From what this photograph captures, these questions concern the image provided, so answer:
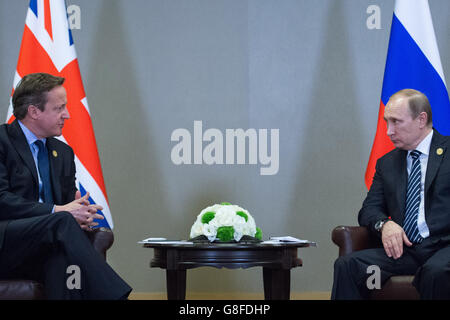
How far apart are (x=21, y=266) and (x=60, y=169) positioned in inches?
23.5

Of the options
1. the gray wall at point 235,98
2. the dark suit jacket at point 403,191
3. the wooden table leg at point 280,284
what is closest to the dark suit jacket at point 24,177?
the wooden table leg at point 280,284

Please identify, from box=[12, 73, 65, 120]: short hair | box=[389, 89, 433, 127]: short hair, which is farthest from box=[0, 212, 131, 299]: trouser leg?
box=[389, 89, 433, 127]: short hair

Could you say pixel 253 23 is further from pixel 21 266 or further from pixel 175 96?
pixel 21 266

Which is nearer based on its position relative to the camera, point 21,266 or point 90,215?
point 21,266

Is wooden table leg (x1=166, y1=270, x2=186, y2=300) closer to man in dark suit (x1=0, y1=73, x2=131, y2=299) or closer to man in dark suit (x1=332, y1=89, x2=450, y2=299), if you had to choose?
man in dark suit (x1=0, y1=73, x2=131, y2=299)

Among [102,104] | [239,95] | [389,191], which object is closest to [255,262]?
[389,191]

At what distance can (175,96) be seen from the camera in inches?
171

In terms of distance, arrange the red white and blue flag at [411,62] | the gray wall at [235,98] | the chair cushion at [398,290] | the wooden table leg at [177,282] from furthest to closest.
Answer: the gray wall at [235,98] < the red white and blue flag at [411,62] < the wooden table leg at [177,282] < the chair cushion at [398,290]

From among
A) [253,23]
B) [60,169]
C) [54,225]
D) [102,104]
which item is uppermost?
[253,23]

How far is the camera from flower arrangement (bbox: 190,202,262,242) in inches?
117

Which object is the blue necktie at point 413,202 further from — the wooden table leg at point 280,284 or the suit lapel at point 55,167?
the suit lapel at point 55,167

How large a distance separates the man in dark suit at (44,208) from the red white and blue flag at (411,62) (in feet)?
6.27

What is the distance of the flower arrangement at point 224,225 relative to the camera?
2.97 m

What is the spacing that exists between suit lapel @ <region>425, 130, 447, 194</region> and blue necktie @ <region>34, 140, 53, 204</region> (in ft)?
5.99
